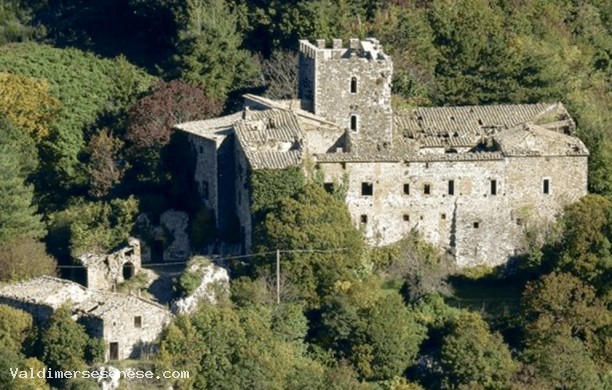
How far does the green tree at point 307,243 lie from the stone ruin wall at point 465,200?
2.02 m

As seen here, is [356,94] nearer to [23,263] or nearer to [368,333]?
[368,333]

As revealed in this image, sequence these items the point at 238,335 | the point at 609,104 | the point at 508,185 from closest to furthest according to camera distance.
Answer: the point at 238,335 → the point at 508,185 → the point at 609,104

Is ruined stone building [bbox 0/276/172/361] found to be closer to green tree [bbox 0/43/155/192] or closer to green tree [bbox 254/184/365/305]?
green tree [bbox 254/184/365/305]

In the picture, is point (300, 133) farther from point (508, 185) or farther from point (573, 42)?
point (573, 42)

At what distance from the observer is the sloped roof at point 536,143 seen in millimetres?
90875

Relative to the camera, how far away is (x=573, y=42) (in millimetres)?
110875

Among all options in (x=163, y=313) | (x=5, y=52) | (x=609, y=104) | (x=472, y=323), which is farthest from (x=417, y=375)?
(x=5, y=52)

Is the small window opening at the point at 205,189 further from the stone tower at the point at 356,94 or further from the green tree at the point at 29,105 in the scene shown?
the green tree at the point at 29,105

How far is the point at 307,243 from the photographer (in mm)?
87750

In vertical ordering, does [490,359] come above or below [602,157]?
below

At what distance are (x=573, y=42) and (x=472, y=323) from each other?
1059 inches

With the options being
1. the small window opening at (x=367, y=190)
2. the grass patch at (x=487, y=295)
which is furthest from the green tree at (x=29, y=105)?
the grass patch at (x=487, y=295)

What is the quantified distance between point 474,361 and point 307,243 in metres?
6.66

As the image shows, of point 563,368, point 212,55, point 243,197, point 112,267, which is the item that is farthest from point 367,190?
point 212,55
